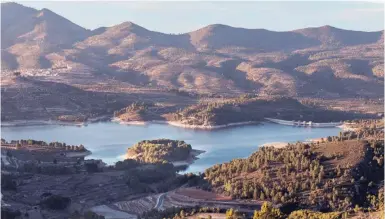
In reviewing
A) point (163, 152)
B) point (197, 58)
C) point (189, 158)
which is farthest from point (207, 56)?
point (163, 152)

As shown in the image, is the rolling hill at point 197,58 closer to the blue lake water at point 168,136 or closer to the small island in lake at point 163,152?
the blue lake water at point 168,136

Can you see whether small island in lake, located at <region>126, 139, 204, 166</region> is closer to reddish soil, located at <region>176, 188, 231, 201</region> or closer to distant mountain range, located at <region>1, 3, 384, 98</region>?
reddish soil, located at <region>176, 188, 231, 201</region>

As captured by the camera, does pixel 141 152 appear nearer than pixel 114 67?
Yes

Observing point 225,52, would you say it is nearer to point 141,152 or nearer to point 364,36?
point 364,36

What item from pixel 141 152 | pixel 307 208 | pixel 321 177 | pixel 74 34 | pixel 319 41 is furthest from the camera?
pixel 319 41

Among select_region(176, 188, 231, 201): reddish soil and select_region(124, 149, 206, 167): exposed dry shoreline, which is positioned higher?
select_region(176, 188, 231, 201): reddish soil

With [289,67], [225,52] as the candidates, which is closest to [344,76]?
[289,67]

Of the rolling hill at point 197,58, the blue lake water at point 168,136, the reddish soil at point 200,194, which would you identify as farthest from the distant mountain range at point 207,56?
the reddish soil at point 200,194

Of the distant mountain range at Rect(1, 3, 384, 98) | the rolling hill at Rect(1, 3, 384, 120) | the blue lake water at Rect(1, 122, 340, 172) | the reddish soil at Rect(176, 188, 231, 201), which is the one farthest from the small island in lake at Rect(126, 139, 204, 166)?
the distant mountain range at Rect(1, 3, 384, 98)
